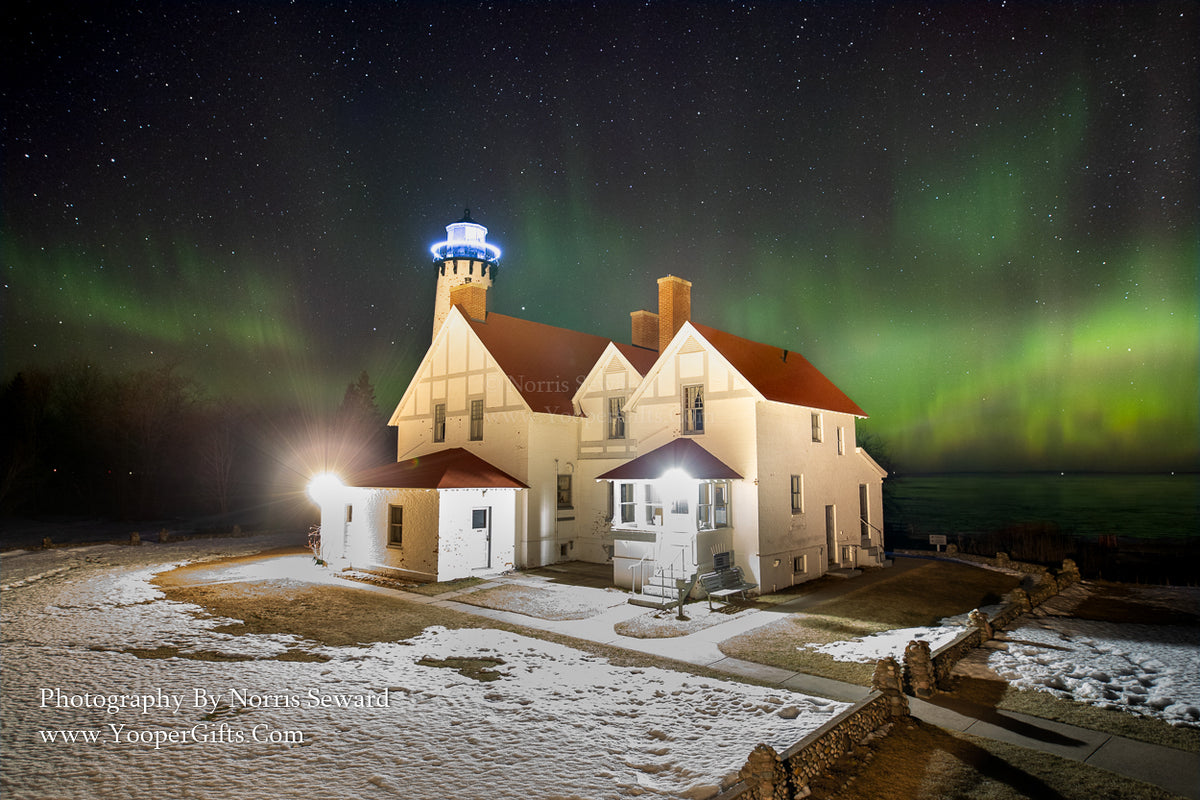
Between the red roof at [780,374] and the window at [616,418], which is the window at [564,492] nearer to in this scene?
the window at [616,418]

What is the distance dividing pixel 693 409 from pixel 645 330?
815 centimetres

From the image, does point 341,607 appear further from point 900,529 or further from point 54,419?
point 54,419

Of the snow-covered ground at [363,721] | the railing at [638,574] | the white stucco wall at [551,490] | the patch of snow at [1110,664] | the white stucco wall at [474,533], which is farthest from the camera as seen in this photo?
the white stucco wall at [551,490]

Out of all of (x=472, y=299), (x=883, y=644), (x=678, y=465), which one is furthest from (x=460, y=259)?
(x=883, y=644)

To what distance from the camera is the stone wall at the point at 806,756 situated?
6500mm

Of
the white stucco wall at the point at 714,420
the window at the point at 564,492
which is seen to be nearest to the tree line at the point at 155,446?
the window at the point at 564,492

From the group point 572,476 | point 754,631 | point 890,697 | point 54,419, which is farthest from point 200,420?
point 890,697

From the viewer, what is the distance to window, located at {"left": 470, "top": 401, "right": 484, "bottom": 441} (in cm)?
2652

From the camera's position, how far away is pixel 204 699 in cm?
973

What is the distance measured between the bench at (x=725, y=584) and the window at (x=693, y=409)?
4934 mm

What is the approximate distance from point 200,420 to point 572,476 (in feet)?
160

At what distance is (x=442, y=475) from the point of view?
72.5 ft

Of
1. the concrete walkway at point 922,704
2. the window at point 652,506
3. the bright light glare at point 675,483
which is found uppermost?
the bright light glare at point 675,483

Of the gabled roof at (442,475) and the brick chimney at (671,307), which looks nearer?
the gabled roof at (442,475)
